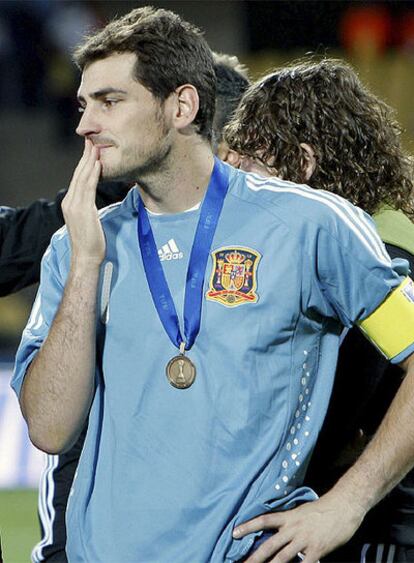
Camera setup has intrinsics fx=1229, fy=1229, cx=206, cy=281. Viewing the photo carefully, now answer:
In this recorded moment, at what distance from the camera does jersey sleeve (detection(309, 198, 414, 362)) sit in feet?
9.55

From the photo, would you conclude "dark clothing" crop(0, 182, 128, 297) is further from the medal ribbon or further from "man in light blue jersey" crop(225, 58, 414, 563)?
the medal ribbon

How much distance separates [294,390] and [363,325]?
0.80ft

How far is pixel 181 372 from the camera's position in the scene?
284 centimetres

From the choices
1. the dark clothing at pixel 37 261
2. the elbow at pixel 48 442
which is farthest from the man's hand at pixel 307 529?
the dark clothing at pixel 37 261

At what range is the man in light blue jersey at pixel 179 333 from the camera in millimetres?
2836

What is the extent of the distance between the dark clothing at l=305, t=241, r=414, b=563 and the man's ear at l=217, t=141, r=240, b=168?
28.4 inches

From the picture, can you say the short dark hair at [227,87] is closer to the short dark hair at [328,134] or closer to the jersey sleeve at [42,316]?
the short dark hair at [328,134]

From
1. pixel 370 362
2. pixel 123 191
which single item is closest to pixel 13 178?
pixel 123 191

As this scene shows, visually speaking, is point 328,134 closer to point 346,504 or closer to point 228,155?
point 228,155

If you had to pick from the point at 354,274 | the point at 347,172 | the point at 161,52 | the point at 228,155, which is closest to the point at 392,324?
the point at 354,274

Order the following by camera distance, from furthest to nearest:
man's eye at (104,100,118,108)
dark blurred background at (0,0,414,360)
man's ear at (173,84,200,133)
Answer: dark blurred background at (0,0,414,360) < man's ear at (173,84,200,133) < man's eye at (104,100,118,108)

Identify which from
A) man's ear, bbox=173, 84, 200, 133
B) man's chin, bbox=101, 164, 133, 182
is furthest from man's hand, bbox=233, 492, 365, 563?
man's ear, bbox=173, 84, 200, 133

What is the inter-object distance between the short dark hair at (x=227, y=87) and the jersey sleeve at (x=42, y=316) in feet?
4.51

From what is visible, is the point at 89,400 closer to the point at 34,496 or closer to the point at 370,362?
the point at 370,362
